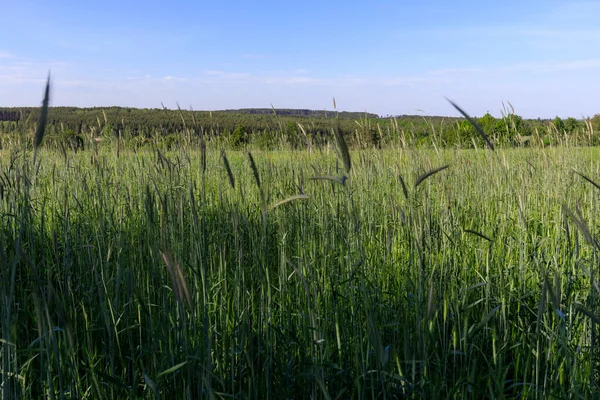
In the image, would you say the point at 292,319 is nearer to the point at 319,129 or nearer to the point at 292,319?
the point at 292,319

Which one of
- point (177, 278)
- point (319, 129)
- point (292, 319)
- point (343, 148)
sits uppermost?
point (319, 129)

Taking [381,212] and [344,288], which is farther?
[381,212]

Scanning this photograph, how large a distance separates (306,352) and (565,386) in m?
0.86

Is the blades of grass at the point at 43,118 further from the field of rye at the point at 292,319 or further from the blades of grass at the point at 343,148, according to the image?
the blades of grass at the point at 343,148

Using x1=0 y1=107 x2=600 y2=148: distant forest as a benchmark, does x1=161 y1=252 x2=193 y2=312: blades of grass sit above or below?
below

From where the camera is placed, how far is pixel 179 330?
133 centimetres

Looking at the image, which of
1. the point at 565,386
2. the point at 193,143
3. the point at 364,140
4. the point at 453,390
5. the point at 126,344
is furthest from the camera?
the point at 364,140

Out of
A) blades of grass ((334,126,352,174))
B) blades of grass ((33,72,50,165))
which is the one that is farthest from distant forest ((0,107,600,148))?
blades of grass ((33,72,50,165))

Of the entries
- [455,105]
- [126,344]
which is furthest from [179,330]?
[455,105]

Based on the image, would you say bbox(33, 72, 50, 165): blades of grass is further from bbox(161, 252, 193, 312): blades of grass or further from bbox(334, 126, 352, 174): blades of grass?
bbox(334, 126, 352, 174): blades of grass

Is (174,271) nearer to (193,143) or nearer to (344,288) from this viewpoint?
(344,288)

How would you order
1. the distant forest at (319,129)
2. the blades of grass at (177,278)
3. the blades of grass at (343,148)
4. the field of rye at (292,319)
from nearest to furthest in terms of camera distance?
the blades of grass at (177,278) < the field of rye at (292,319) < the blades of grass at (343,148) < the distant forest at (319,129)

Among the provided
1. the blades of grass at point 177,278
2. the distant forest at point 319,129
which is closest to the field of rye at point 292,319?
the blades of grass at point 177,278

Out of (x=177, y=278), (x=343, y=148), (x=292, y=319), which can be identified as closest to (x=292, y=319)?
(x=292, y=319)
